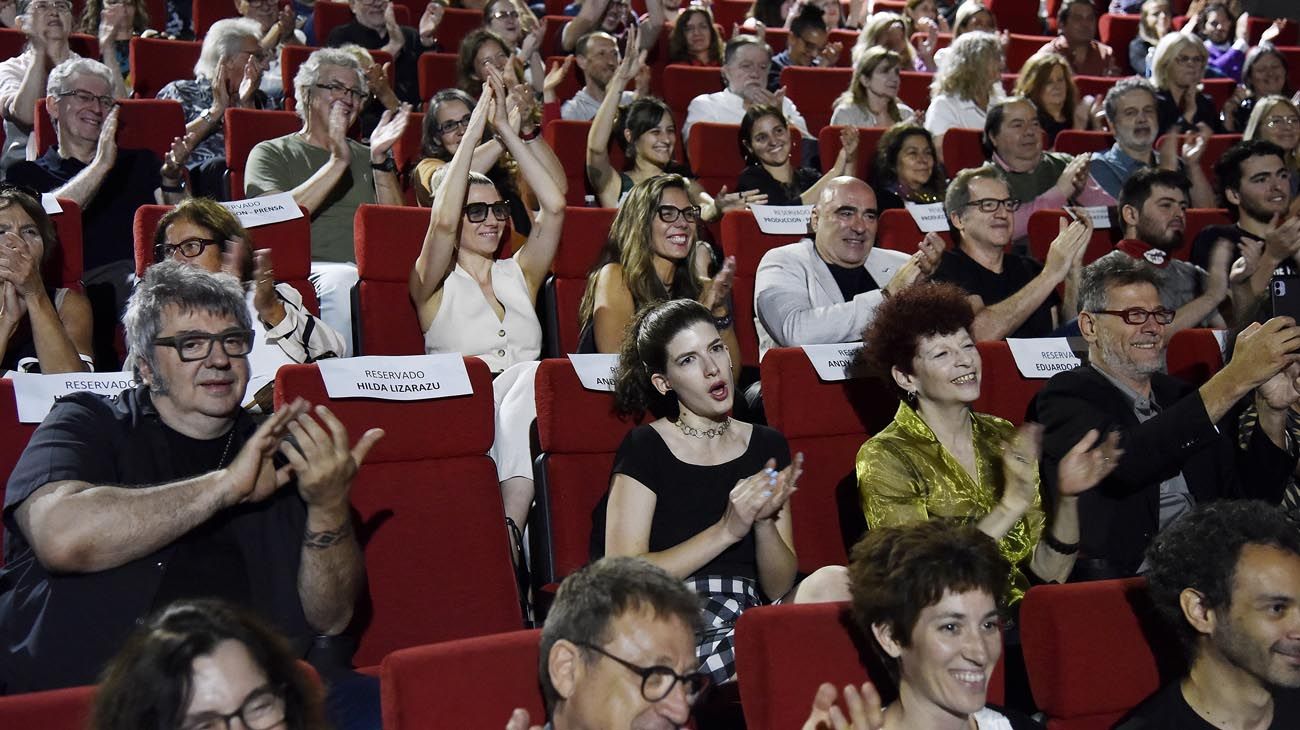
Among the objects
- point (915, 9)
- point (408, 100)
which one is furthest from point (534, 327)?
point (915, 9)

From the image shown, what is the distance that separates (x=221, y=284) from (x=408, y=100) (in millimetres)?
4085

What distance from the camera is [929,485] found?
284 cm

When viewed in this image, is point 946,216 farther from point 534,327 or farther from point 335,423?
point 335,423

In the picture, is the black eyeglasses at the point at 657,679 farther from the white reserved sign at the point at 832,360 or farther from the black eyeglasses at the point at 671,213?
the black eyeglasses at the point at 671,213

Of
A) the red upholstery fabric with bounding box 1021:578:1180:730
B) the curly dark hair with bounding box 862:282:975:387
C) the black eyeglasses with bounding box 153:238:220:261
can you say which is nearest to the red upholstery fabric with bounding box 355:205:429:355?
the black eyeglasses with bounding box 153:238:220:261

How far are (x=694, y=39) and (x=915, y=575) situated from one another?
5.06 metres

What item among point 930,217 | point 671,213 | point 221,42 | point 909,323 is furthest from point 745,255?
point 221,42

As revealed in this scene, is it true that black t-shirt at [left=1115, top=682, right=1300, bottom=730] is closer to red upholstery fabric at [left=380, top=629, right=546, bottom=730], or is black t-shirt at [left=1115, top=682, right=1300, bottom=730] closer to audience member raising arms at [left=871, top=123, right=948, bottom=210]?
red upholstery fabric at [left=380, top=629, right=546, bottom=730]

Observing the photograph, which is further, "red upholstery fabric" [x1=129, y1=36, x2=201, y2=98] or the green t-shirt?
"red upholstery fabric" [x1=129, y1=36, x2=201, y2=98]

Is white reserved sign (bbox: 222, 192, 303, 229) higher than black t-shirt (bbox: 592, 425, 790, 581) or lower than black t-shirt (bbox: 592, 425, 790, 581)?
higher

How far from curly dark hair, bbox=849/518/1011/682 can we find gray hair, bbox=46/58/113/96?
341cm

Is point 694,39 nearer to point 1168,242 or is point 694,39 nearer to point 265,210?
point 1168,242

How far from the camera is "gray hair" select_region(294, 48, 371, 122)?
4734 mm

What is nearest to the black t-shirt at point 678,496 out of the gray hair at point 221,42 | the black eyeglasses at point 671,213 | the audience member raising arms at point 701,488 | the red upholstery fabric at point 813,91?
the audience member raising arms at point 701,488
